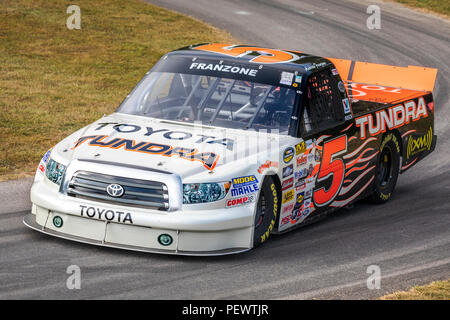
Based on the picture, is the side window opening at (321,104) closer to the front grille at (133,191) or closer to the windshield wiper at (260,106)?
the windshield wiper at (260,106)

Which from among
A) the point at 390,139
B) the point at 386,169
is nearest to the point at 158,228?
the point at 390,139

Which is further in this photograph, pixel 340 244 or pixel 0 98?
pixel 0 98

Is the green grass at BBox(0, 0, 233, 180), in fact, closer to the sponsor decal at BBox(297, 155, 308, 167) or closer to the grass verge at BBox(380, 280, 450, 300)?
the sponsor decal at BBox(297, 155, 308, 167)

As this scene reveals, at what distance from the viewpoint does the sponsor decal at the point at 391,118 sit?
977cm

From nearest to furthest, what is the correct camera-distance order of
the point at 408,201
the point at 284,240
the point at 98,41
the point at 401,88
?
the point at 284,240, the point at 408,201, the point at 401,88, the point at 98,41

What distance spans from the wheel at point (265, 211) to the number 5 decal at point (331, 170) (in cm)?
93

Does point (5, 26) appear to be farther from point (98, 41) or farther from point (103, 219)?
point (103, 219)

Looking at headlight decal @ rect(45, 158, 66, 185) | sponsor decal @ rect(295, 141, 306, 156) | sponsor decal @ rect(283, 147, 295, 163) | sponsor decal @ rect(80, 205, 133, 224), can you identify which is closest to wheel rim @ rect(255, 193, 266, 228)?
sponsor decal @ rect(283, 147, 295, 163)

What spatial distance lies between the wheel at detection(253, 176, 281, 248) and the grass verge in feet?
4.74

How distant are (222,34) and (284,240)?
14861mm

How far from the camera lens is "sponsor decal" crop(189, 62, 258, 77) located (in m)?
8.97

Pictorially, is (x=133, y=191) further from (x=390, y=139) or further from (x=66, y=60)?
(x=66, y=60)

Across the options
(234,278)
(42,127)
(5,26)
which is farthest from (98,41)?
(234,278)

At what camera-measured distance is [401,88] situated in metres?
11.6
